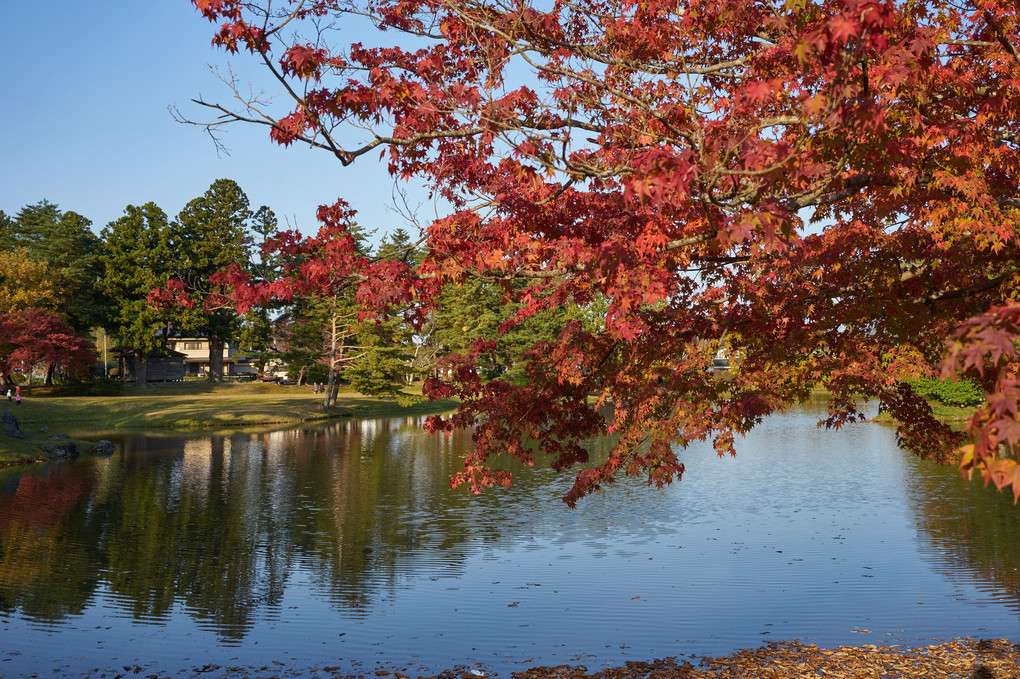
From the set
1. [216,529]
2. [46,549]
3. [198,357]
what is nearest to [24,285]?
[198,357]

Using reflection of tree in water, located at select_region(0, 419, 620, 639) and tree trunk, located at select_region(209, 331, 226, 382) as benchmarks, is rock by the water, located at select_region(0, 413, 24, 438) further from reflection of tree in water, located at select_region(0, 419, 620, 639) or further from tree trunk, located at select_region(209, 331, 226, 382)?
tree trunk, located at select_region(209, 331, 226, 382)

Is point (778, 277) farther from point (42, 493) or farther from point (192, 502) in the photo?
point (42, 493)

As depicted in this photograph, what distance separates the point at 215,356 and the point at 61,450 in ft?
145

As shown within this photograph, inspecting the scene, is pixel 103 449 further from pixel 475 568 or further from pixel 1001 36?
pixel 1001 36

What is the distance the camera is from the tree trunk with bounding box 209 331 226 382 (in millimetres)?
69875

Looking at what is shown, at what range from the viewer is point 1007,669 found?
26.0 feet

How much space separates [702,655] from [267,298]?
633 cm

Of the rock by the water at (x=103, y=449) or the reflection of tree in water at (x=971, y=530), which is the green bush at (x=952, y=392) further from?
the rock by the water at (x=103, y=449)

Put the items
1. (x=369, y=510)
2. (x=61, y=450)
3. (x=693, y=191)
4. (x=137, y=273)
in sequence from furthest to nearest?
(x=137, y=273) → (x=61, y=450) → (x=369, y=510) → (x=693, y=191)

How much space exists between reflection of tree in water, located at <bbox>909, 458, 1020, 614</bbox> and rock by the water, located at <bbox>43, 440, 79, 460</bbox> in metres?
27.1

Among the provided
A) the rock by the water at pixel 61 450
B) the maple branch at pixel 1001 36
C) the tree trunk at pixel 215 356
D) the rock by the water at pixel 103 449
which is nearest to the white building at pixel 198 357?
the tree trunk at pixel 215 356

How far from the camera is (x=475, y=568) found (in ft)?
44.6

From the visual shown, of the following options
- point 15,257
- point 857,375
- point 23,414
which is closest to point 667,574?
point 857,375

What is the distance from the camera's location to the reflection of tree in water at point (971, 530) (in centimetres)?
1263
